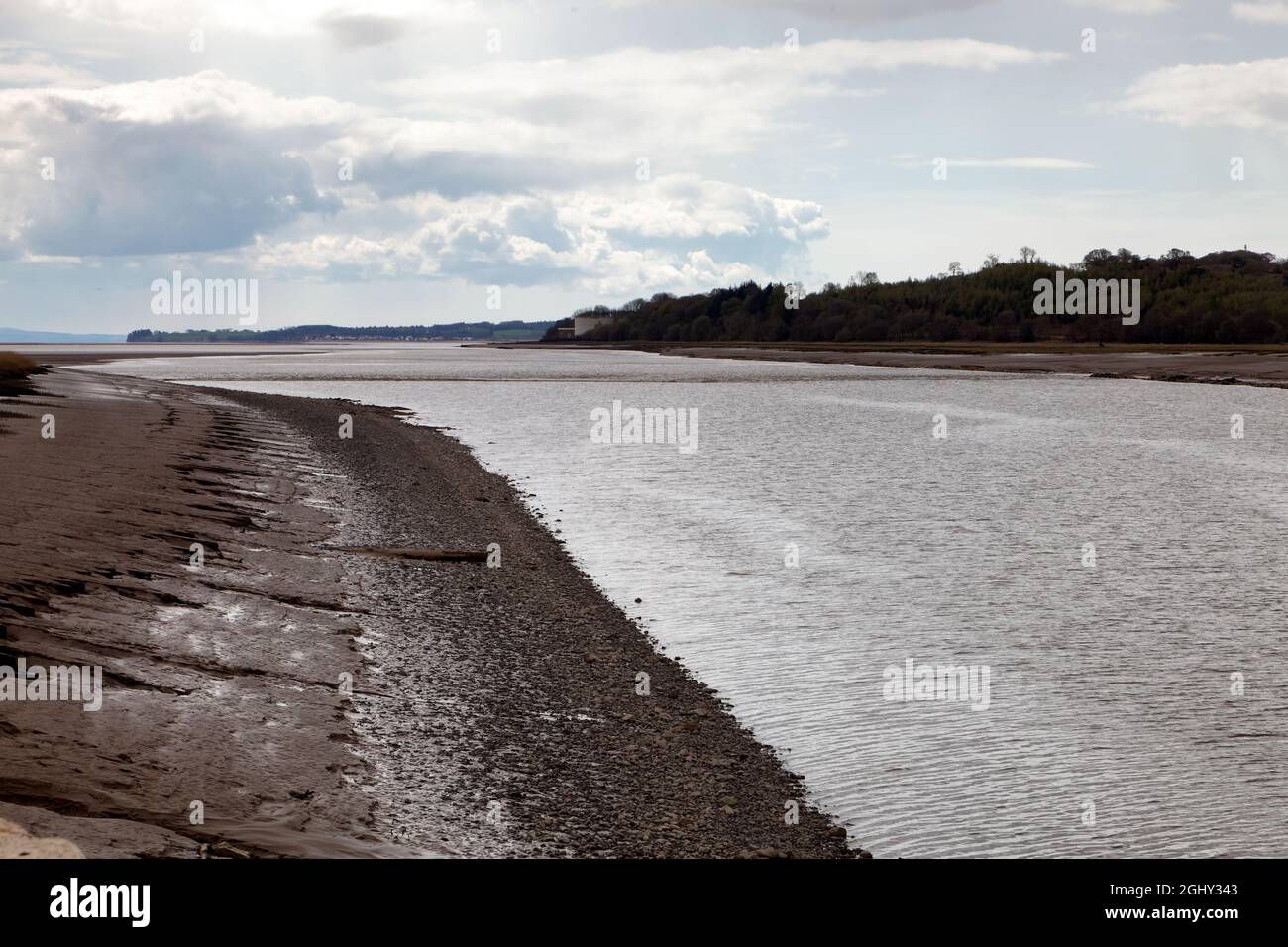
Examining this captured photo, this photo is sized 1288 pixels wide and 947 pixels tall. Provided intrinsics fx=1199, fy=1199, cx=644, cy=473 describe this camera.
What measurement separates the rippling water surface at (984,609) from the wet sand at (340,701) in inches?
37.9

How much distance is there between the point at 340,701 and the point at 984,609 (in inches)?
370

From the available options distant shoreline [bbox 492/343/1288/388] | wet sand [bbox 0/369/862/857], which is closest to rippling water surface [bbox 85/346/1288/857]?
wet sand [bbox 0/369/862/857]

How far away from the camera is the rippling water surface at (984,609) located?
1006cm

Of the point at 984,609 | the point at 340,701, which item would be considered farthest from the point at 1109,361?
the point at 340,701

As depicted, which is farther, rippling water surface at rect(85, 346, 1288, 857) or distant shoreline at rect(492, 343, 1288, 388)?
distant shoreline at rect(492, 343, 1288, 388)

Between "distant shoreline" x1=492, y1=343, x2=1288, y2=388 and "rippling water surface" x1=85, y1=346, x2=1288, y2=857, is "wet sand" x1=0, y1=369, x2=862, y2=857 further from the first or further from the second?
"distant shoreline" x1=492, y1=343, x2=1288, y2=388

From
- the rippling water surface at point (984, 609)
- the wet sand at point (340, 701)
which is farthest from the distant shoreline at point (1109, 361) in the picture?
the wet sand at point (340, 701)

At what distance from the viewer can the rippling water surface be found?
10.1m

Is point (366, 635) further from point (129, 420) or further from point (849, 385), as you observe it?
point (849, 385)

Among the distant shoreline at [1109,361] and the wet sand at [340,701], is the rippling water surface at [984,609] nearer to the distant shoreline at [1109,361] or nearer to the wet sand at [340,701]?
the wet sand at [340,701]

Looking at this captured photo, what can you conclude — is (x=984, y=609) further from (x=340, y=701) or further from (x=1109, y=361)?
(x=1109, y=361)

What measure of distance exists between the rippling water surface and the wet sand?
96cm

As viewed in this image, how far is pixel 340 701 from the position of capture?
38.1 feet
